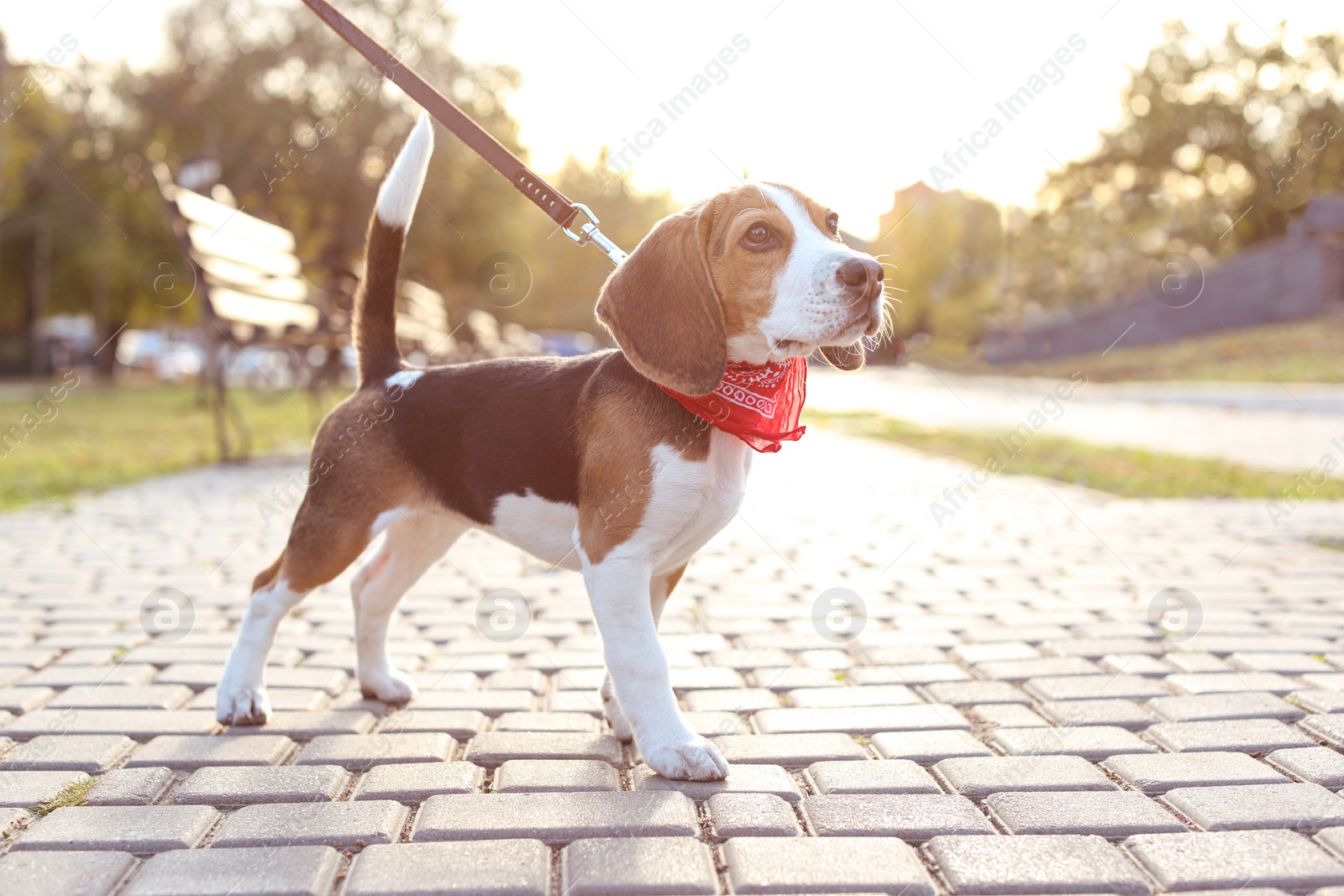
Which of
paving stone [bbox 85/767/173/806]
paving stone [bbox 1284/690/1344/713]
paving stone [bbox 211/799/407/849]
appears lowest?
paving stone [bbox 85/767/173/806]

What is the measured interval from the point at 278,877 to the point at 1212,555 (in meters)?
5.55

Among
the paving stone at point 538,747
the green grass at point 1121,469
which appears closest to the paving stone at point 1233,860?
the paving stone at point 538,747

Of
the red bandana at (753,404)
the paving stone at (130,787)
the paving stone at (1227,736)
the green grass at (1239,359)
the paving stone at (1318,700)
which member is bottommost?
the paving stone at (130,787)

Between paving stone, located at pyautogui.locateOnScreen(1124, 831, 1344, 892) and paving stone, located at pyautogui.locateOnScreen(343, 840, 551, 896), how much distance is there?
134 centimetres

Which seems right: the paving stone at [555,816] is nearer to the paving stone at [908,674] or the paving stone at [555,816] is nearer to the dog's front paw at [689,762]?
the dog's front paw at [689,762]

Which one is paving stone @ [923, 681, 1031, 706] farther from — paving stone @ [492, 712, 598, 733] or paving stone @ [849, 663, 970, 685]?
paving stone @ [492, 712, 598, 733]

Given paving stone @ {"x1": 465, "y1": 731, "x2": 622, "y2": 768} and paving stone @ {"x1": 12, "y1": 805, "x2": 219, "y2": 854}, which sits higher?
paving stone @ {"x1": 465, "y1": 731, "x2": 622, "y2": 768}

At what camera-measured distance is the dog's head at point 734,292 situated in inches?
118

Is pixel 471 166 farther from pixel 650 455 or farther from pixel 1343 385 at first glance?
pixel 650 455

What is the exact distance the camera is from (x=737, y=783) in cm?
290

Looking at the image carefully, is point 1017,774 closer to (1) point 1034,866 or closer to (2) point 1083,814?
(2) point 1083,814

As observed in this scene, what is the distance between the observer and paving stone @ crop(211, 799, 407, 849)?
253 centimetres

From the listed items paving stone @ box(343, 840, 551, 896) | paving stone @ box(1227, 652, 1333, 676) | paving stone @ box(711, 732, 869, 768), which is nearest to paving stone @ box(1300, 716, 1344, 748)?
paving stone @ box(1227, 652, 1333, 676)

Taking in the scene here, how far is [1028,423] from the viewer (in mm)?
16453
